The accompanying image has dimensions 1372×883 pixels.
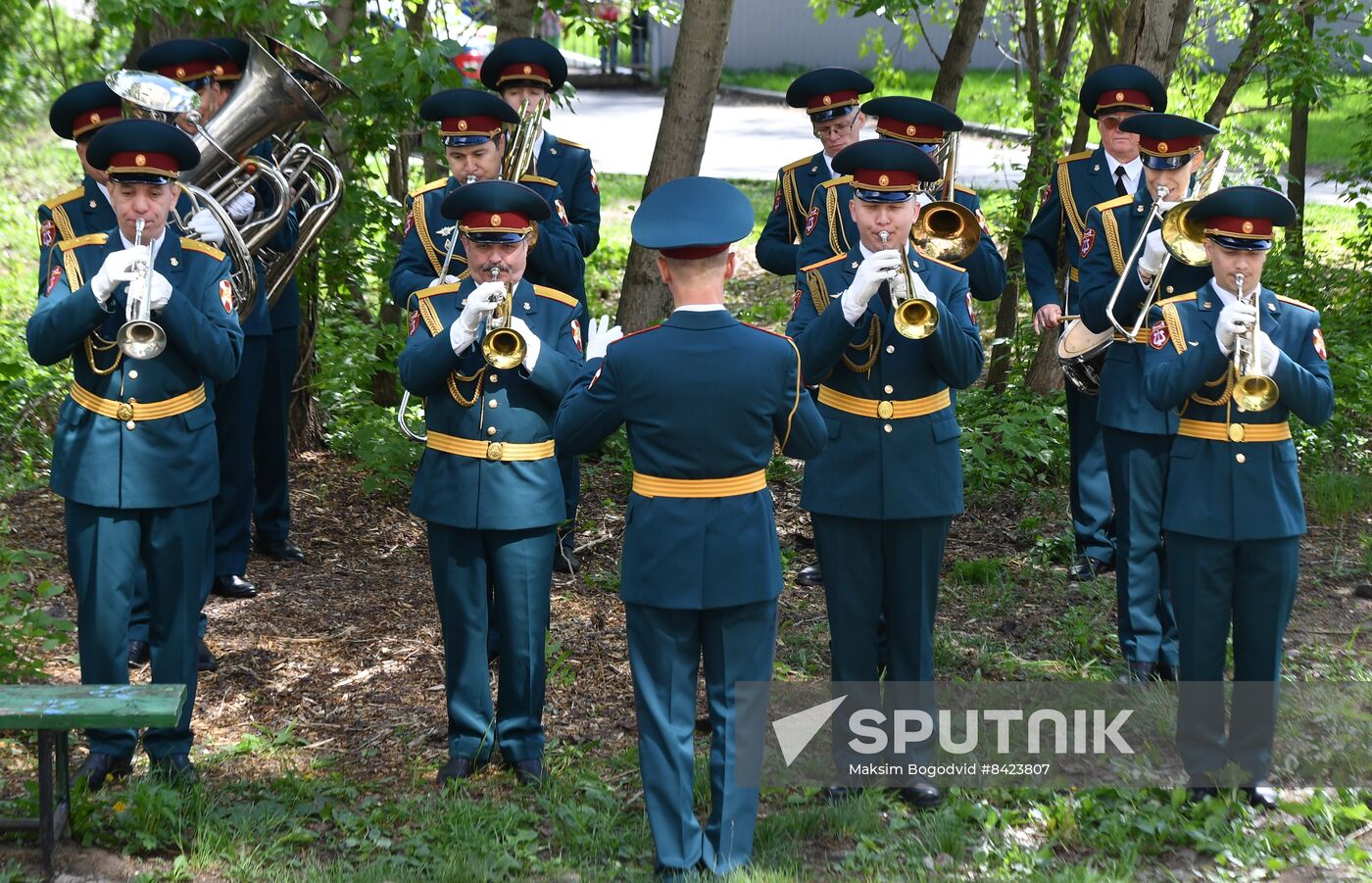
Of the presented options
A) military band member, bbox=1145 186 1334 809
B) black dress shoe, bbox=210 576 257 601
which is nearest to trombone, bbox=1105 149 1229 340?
military band member, bbox=1145 186 1334 809

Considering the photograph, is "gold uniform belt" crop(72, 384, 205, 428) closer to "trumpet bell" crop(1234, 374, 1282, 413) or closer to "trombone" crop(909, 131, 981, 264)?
"trombone" crop(909, 131, 981, 264)

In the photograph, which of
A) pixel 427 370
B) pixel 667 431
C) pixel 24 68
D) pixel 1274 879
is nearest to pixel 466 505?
pixel 427 370

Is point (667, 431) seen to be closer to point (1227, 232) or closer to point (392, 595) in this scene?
point (1227, 232)

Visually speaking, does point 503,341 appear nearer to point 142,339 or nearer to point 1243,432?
point 142,339

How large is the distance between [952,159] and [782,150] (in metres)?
14.2

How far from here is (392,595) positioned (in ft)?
22.8

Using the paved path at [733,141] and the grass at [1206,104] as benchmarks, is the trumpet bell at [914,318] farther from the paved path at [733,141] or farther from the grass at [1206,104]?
the paved path at [733,141]

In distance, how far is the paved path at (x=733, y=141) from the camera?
17.0 meters

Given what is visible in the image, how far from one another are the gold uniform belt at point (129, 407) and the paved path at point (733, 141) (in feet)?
31.5

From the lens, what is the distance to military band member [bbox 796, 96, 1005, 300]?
5.59 meters

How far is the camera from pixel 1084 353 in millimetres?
6207

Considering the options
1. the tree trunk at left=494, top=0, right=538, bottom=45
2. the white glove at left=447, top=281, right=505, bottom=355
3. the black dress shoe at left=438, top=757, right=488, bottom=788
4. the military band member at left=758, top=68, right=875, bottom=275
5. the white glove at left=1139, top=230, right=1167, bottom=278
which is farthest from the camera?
the tree trunk at left=494, top=0, right=538, bottom=45

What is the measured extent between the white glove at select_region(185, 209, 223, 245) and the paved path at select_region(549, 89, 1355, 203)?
8.91m

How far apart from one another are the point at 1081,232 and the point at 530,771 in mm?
3220
